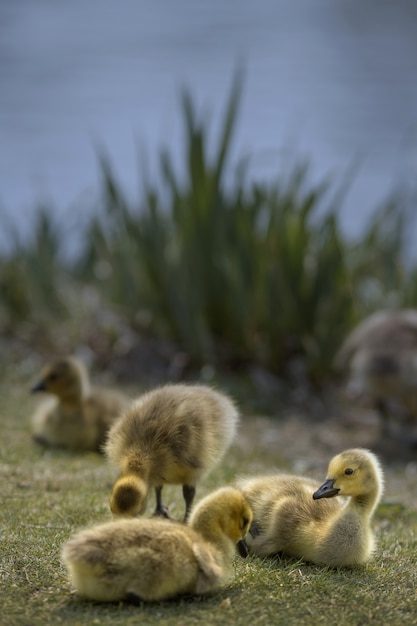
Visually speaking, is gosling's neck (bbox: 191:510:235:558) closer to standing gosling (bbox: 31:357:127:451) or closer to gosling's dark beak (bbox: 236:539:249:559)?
gosling's dark beak (bbox: 236:539:249:559)

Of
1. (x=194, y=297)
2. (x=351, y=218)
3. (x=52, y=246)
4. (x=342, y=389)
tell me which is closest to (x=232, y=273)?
(x=194, y=297)

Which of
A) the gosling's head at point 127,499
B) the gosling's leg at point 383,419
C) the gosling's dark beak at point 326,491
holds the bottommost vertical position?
the gosling's leg at point 383,419

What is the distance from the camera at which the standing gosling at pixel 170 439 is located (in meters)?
3.82

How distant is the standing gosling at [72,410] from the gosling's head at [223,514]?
2612 mm

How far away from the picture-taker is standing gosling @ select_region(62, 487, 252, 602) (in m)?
2.90

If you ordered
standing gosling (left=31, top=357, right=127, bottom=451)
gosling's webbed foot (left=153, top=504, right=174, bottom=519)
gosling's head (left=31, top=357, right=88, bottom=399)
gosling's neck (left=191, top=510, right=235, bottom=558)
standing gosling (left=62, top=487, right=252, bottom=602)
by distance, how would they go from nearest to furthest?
standing gosling (left=62, top=487, right=252, bottom=602)
gosling's neck (left=191, top=510, right=235, bottom=558)
gosling's webbed foot (left=153, top=504, right=174, bottom=519)
standing gosling (left=31, top=357, right=127, bottom=451)
gosling's head (left=31, top=357, right=88, bottom=399)

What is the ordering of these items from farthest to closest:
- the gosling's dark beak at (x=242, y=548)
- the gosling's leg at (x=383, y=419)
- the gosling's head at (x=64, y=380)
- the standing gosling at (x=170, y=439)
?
the gosling's leg at (x=383, y=419) < the gosling's head at (x=64, y=380) < the standing gosling at (x=170, y=439) < the gosling's dark beak at (x=242, y=548)

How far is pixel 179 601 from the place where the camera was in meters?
3.00

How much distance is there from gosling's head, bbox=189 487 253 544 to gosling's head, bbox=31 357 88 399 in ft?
9.22

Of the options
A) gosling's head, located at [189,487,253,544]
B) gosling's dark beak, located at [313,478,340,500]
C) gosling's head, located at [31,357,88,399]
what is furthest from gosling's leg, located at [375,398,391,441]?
gosling's head, located at [189,487,253,544]

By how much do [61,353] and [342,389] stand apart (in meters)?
2.06

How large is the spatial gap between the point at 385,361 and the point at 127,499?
334 centimetres

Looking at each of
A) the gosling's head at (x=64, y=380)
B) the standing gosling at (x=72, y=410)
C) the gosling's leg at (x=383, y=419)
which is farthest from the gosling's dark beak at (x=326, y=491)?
the gosling's leg at (x=383, y=419)

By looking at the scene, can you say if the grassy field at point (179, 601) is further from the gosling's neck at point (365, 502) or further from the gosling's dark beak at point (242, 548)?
the gosling's neck at point (365, 502)
